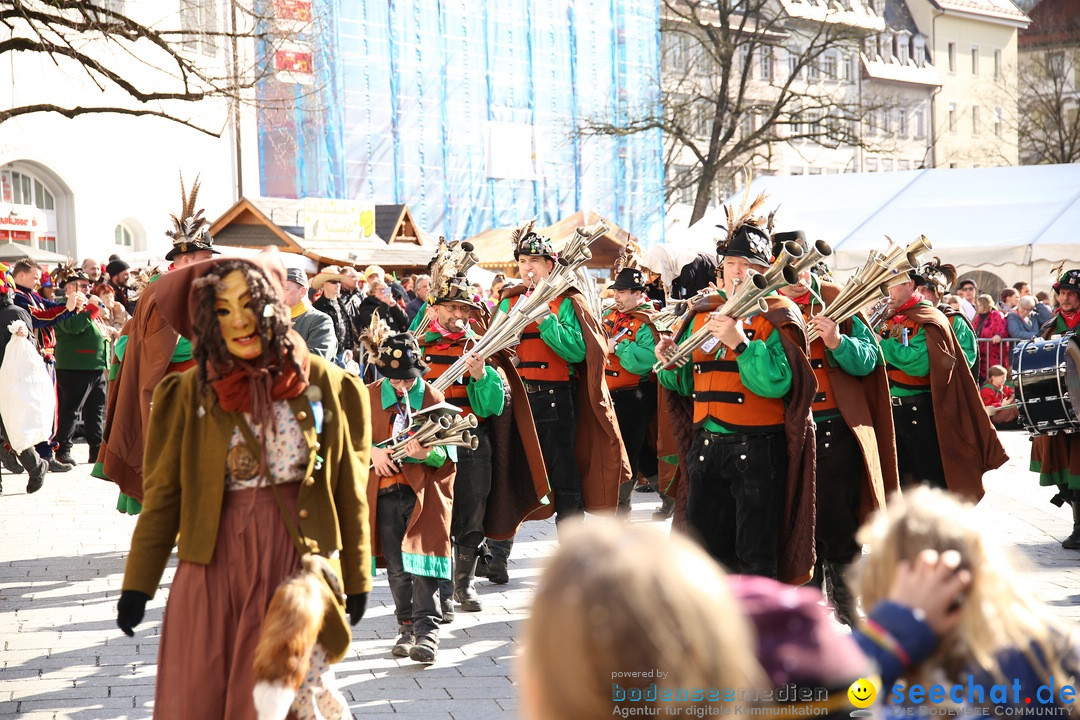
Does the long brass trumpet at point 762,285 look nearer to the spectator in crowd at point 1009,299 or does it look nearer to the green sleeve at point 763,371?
the green sleeve at point 763,371

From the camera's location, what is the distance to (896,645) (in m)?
2.31

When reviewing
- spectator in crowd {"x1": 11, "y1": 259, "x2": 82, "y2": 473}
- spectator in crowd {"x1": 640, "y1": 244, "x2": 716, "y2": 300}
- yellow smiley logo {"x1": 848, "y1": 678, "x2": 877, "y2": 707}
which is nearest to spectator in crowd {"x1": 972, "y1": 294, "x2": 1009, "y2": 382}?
spectator in crowd {"x1": 640, "y1": 244, "x2": 716, "y2": 300}

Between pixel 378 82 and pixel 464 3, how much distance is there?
14.0 feet

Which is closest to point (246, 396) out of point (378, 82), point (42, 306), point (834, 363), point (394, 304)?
point (834, 363)

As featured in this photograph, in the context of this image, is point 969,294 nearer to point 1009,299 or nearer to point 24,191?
point 1009,299

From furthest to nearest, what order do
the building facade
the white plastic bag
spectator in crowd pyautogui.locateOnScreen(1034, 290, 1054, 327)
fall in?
the building facade → spectator in crowd pyautogui.locateOnScreen(1034, 290, 1054, 327) → the white plastic bag

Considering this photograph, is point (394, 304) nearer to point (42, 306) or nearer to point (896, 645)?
point (42, 306)

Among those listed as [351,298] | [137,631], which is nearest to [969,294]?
[351,298]

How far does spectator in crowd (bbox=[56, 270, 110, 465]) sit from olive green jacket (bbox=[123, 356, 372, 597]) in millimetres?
10328

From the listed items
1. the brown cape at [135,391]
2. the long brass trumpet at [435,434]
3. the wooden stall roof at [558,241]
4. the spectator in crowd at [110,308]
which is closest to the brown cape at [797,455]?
the long brass trumpet at [435,434]

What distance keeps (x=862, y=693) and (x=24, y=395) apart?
1075cm

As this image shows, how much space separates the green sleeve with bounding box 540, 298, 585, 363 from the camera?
8297 millimetres

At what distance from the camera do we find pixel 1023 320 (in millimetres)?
18203

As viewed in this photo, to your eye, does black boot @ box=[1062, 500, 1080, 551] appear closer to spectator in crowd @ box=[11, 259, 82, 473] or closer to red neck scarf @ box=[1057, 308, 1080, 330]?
red neck scarf @ box=[1057, 308, 1080, 330]
